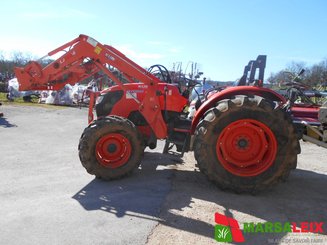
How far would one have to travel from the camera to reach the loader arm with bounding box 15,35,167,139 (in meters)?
5.55

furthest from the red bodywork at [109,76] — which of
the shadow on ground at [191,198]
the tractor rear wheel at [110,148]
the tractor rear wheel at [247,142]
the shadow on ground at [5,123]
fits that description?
the shadow on ground at [5,123]

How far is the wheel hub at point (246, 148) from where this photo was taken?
4762mm

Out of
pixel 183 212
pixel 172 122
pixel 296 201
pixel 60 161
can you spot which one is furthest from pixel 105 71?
pixel 296 201

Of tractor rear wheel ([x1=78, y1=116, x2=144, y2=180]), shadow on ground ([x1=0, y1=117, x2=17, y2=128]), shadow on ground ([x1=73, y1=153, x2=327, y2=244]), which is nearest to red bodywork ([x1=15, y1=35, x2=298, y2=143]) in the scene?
tractor rear wheel ([x1=78, y1=116, x2=144, y2=180])

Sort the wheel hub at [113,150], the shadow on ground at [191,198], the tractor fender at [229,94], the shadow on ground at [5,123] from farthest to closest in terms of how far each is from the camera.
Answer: the shadow on ground at [5,123] < the wheel hub at [113,150] < the tractor fender at [229,94] < the shadow on ground at [191,198]

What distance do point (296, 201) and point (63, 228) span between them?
2.96 metres

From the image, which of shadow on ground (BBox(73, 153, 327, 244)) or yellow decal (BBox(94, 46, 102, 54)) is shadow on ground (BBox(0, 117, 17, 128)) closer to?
yellow decal (BBox(94, 46, 102, 54))

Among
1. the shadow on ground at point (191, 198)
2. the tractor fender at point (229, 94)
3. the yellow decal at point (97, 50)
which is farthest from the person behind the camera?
the yellow decal at point (97, 50)

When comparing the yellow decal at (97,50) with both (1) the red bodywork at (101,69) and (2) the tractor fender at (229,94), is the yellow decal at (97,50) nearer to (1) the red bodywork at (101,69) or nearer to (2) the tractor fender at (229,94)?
(1) the red bodywork at (101,69)

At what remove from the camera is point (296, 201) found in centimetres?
469

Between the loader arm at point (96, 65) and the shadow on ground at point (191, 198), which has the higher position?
the loader arm at point (96, 65)

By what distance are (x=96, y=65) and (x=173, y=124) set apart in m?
1.56

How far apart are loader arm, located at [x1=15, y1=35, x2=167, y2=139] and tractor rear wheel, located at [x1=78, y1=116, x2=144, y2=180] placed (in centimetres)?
47

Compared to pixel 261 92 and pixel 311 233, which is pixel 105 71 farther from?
pixel 311 233
